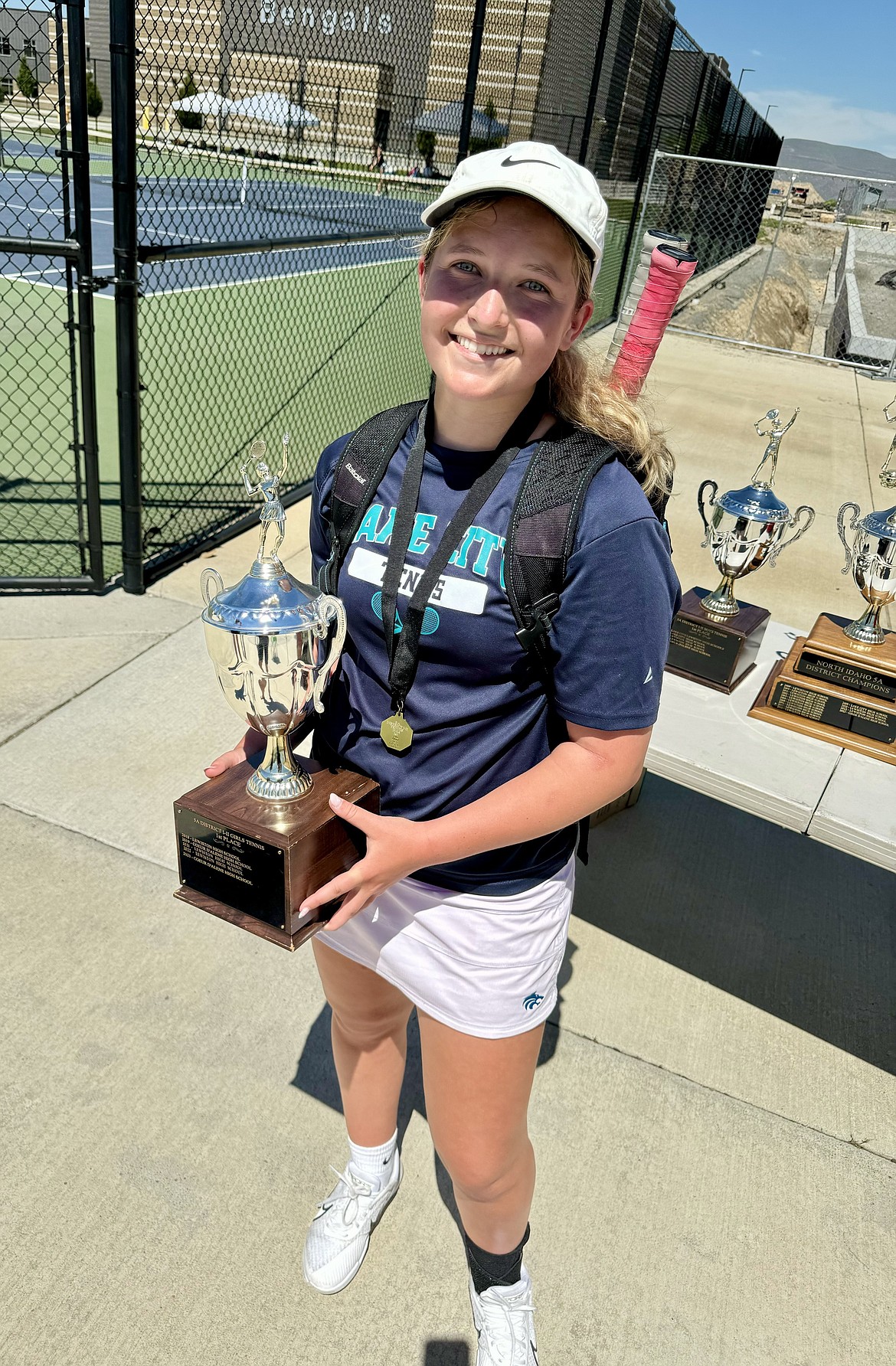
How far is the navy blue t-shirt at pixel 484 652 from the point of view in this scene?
53.9 inches

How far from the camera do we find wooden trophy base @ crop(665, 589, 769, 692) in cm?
276

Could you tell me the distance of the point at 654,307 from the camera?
2.60 metres

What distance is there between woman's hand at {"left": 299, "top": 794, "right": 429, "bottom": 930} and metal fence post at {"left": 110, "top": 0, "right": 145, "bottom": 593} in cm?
344

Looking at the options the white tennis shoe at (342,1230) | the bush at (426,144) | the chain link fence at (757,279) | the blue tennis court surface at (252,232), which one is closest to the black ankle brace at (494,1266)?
the white tennis shoe at (342,1230)

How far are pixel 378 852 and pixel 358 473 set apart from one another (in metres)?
0.62

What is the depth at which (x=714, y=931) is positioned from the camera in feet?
10.7

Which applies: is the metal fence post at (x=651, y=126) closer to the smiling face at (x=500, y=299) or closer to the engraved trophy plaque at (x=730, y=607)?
the engraved trophy plaque at (x=730, y=607)

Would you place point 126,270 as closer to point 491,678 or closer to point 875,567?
point 875,567

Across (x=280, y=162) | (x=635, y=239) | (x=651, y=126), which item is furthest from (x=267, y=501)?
(x=651, y=126)

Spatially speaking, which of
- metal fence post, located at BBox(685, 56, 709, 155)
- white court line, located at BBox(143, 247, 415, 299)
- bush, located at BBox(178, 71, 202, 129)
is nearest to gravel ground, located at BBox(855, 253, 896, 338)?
metal fence post, located at BBox(685, 56, 709, 155)

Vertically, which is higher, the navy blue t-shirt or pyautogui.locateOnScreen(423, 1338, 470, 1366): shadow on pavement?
the navy blue t-shirt

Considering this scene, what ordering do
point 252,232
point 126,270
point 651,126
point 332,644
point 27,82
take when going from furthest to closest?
point 252,232, point 651,126, point 126,270, point 27,82, point 332,644

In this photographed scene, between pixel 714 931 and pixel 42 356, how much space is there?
7.89m

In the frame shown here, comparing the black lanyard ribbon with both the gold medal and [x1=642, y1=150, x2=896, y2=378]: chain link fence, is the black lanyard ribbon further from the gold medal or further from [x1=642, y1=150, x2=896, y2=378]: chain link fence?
[x1=642, y1=150, x2=896, y2=378]: chain link fence
